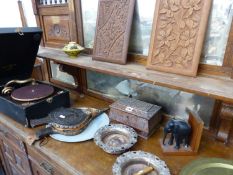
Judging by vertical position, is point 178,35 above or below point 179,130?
above

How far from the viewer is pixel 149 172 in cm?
69

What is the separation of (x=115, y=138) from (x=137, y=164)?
0.57 feet

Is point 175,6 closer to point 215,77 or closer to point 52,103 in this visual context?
point 215,77

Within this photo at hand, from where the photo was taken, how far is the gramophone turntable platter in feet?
3.28

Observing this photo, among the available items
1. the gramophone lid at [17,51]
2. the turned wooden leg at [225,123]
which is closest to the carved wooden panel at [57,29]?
the gramophone lid at [17,51]

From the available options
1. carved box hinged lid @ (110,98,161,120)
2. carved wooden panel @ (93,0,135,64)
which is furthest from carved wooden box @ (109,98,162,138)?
carved wooden panel @ (93,0,135,64)

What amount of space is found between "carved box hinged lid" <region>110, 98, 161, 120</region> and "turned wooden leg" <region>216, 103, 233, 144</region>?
0.86 feet

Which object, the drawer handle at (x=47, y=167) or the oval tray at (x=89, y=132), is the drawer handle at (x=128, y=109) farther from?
the drawer handle at (x=47, y=167)

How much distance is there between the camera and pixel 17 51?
1.15m

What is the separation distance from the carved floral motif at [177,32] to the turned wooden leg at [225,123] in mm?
207

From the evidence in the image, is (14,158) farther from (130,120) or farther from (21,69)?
(130,120)

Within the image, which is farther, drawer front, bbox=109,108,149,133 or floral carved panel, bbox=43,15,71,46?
floral carved panel, bbox=43,15,71,46

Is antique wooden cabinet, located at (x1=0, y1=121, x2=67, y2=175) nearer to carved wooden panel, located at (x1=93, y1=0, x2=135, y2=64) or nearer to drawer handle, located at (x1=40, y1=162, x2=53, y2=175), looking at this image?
drawer handle, located at (x1=40, y1=162, x2=53, y2=175)

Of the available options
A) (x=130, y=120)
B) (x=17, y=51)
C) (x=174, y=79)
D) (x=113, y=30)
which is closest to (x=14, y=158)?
(x=17, y=51)
